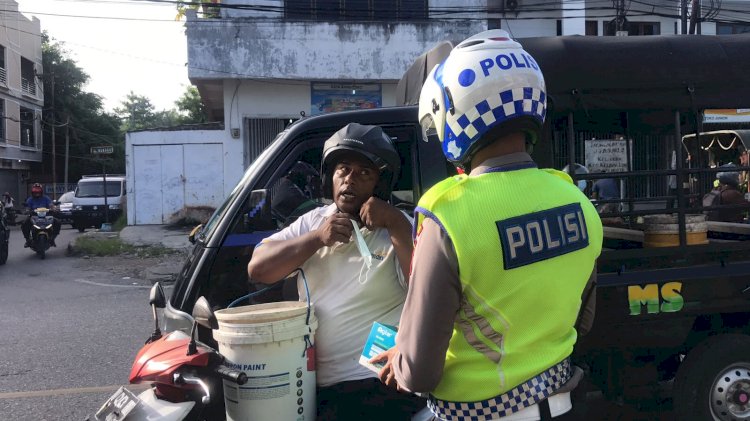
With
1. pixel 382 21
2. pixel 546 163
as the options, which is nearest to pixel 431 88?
pixel 546 163

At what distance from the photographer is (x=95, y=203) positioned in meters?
21.0

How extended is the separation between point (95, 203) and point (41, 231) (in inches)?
322

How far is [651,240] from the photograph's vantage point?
10.8 ft

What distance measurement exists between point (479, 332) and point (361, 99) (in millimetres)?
15779

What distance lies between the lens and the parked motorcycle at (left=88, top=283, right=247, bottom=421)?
7.14 feet

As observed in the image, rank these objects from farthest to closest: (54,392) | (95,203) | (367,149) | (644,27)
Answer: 1. (95,203)
2. (644,27)
3. (54,392)
4. (367,149)

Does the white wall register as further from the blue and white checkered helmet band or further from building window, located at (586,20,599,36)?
the blue and white checkered helmet band

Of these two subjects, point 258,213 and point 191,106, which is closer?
point 258,213

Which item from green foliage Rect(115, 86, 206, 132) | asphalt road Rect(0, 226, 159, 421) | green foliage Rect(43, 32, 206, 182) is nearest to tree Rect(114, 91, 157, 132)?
green foliage Rect(115, 86, 206, 132)

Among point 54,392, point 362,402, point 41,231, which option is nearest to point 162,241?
point 41,231

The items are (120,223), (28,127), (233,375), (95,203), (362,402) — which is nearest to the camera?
(233,375)

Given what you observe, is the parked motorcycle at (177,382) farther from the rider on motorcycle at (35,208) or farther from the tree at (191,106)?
the tree at (191,106)

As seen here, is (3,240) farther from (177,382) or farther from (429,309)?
(429,309)

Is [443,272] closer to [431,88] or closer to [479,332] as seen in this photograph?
[479,332]
